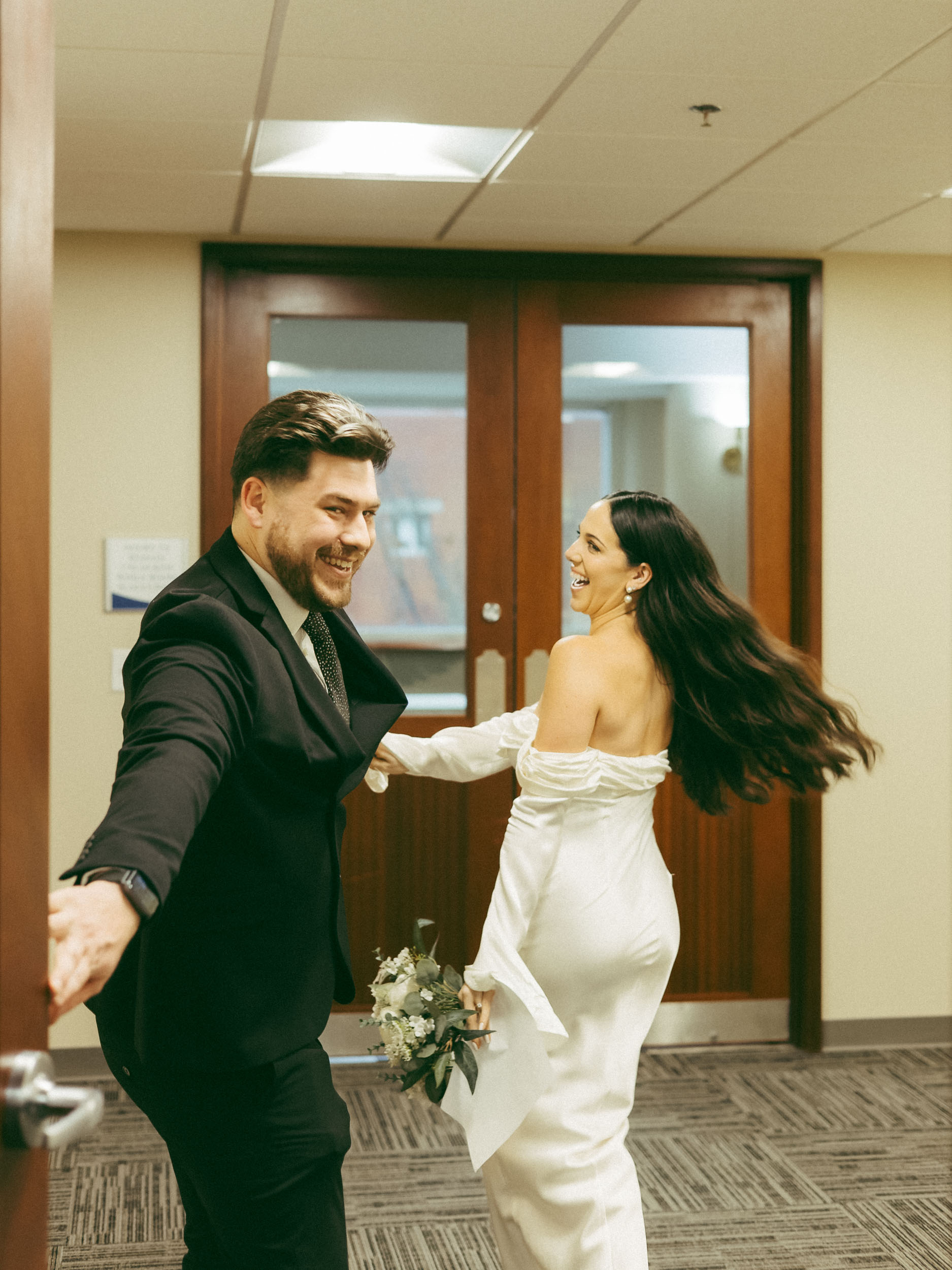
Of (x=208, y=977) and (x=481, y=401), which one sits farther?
(x=481, y=401)

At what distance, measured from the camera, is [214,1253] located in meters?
1.81

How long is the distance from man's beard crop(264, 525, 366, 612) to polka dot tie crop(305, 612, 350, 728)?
0.56 feet

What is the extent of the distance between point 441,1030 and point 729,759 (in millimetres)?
816

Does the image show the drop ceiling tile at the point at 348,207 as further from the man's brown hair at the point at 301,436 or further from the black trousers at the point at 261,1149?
the black trousers at the point at 261,1149

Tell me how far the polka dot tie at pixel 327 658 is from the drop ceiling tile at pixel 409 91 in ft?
4.57

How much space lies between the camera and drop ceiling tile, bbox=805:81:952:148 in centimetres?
284

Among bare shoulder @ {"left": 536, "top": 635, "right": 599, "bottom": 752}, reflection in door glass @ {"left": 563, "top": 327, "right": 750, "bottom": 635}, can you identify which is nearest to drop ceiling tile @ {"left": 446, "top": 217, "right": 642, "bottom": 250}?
reflection in door glass @ {"left": 563, "top": 327, "right": 750, "bottom": 635}

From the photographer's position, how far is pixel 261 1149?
163 centimetres

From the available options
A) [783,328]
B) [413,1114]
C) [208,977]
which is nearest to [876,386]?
[783,328]

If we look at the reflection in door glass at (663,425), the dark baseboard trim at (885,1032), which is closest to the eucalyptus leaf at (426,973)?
the reflection in door glass at (663,425)

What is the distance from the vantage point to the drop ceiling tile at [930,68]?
A: 8.47 feet

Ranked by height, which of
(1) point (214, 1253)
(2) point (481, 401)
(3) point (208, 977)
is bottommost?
(1) point (214, 1253)

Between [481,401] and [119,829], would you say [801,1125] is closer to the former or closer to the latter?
[481,401]

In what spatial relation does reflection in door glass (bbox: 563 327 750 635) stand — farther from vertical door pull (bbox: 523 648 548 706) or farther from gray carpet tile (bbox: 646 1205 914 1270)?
gray carpet tile (bbox: 646 1205 914 1270)
